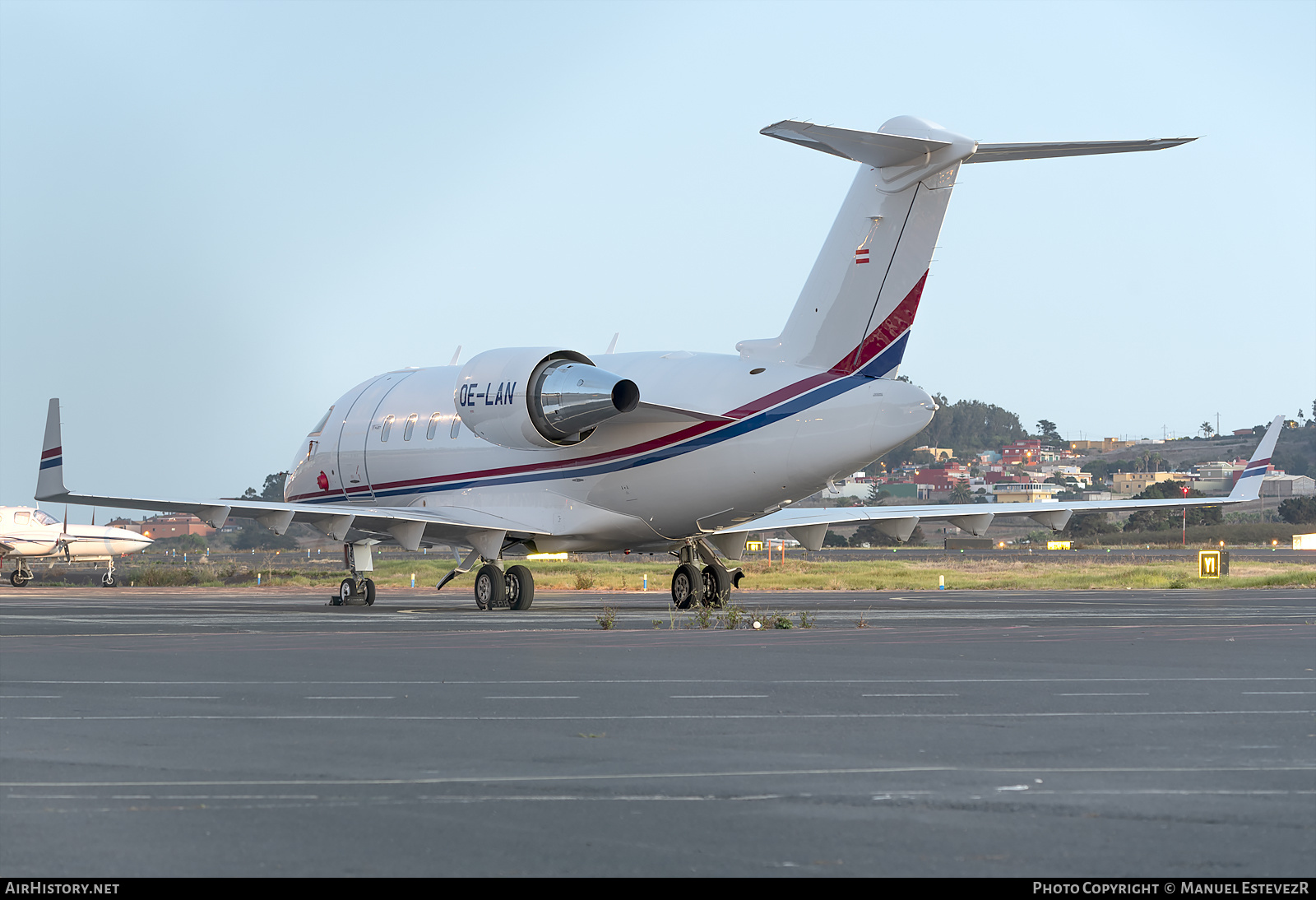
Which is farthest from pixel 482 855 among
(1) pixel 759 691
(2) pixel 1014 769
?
(1) pixel 759 691

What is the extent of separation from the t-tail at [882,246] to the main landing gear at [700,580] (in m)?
5.38

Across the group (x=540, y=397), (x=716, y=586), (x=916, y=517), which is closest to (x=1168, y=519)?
(x=916, y=517)

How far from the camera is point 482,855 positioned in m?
5.75

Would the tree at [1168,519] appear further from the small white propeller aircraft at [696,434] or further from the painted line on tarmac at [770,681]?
the painted line on tarmac at [770,681]

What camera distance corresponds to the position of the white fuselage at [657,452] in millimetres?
22156

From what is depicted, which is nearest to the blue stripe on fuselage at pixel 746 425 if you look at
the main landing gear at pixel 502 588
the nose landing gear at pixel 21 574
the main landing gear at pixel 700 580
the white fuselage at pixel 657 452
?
the white fuselage at pixel 657 452

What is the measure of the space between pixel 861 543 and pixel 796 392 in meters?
103

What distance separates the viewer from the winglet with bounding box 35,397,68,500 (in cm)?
2698

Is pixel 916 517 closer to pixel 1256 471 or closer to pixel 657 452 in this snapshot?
pixel 657 452

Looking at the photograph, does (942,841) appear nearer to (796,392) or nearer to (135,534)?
(796,392)

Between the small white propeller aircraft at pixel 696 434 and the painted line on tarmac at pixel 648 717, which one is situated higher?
the small white propeller aircraft at pixel 696 434

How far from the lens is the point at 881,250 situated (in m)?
22.3

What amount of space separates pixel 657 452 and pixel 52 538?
34641 mm

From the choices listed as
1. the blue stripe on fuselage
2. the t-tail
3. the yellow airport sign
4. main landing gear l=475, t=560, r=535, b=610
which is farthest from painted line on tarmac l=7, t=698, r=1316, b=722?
the yellow airport sign
